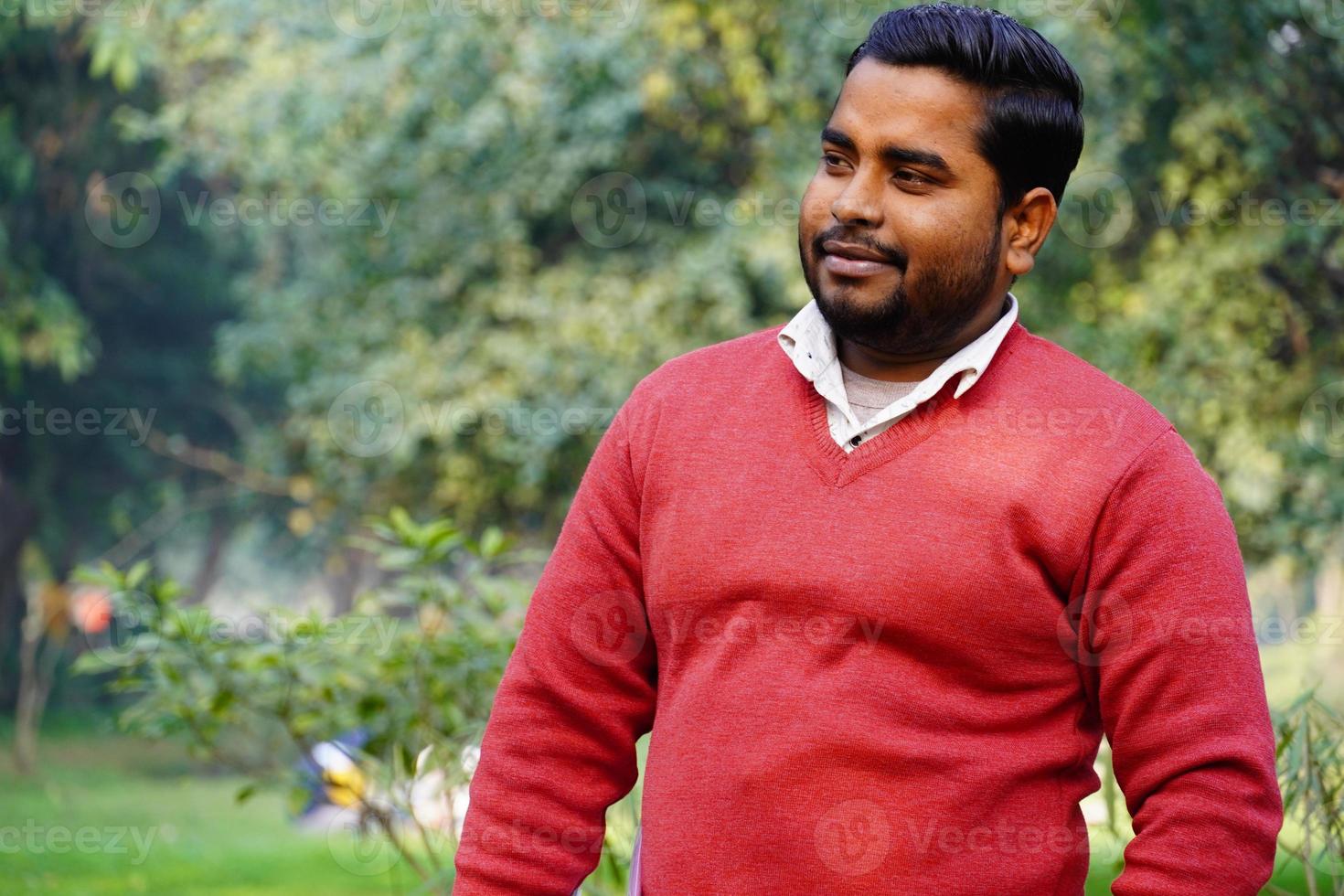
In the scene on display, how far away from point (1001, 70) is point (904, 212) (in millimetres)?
184

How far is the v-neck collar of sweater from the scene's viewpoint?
5.11ft

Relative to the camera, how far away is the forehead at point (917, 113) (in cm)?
154

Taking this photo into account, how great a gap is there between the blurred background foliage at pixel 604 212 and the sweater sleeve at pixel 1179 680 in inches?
165

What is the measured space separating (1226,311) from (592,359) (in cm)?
344

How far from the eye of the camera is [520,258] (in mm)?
9281

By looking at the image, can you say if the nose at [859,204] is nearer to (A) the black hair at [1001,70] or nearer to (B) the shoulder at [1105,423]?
(A) the black hair at [1001,70]

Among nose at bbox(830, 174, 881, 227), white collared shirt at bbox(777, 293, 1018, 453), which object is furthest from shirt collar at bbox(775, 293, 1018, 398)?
nose at bbox(830, 174, 881, 227)

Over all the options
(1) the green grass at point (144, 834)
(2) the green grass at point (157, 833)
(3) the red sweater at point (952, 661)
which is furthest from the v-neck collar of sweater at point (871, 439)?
(1) the green grass at point (144, 834)

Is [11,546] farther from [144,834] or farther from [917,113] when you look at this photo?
[917,113]

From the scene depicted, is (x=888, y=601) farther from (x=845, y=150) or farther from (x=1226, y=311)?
(x=1226, y=311)

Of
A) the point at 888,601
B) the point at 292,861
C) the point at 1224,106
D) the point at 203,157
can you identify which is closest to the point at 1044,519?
the point at 888,601

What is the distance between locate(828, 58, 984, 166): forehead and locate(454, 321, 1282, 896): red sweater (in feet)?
0.82

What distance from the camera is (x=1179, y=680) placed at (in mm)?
1456

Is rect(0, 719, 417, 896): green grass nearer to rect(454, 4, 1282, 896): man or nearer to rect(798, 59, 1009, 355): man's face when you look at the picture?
rect(454, 4, 1282, 896): man
